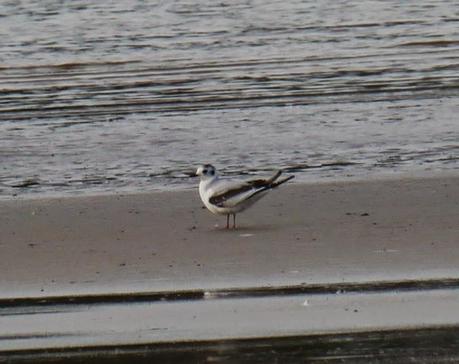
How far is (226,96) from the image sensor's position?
800 inches

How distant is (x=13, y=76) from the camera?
77.2ft

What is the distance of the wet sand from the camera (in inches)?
318

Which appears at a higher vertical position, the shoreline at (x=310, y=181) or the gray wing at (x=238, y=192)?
the gray wing at (x=238, y=192)

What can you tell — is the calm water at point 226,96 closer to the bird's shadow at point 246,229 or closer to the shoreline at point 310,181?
the shoreline at point 310,181

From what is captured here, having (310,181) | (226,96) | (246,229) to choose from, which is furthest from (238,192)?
(226,96)

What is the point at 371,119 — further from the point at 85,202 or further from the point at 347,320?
the point at 347,320

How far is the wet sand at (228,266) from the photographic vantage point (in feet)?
26.5

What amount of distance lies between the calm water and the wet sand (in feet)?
5.55

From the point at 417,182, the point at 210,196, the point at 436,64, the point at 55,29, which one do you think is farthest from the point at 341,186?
the point at 55,29

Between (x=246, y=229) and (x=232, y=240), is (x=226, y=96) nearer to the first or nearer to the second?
(x=246, y=229)

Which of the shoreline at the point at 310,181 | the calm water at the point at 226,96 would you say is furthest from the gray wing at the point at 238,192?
the calm water at the point at 226,96

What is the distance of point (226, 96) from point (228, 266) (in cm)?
1048

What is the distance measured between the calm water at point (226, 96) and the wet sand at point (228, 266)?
1.69m

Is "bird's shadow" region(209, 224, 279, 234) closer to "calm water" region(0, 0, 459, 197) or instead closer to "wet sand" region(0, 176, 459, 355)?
"wet sand" region(0, 176, 459, 355)
